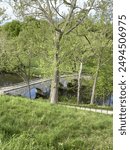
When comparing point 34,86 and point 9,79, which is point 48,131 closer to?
point 34,86

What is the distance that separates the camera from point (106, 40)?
35531mm

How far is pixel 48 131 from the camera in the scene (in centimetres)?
774

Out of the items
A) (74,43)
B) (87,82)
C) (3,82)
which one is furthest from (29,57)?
(3,82)

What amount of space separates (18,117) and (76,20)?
15.3m

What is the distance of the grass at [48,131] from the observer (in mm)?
5844

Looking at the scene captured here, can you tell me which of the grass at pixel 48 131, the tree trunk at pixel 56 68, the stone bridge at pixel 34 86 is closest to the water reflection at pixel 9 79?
the stone bridge at pixel 34 86

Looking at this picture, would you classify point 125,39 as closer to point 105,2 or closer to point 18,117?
point 18,117

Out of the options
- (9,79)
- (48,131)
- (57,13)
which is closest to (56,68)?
(57,13)

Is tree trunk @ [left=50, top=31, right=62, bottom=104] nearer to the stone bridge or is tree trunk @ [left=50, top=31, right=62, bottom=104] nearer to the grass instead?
the grass

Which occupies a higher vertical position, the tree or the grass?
the tree

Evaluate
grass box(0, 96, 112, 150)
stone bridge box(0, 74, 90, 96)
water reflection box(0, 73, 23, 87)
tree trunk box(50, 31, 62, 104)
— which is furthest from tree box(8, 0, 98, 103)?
water reflection box(0, 73, 23, 87)

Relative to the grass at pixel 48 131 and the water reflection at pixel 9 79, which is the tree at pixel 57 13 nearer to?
the grass at pixel 48 131

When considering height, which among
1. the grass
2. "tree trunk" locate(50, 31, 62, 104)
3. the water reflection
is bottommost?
the grass

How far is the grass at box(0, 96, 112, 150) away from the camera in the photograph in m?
5.84
